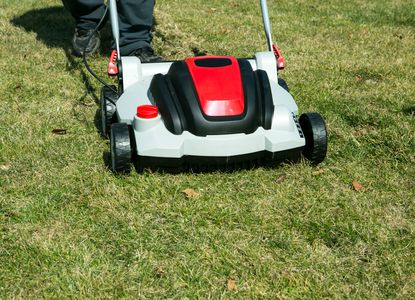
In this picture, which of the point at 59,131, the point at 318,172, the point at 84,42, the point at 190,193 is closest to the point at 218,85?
the point at 190,193

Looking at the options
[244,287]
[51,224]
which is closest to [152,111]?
[51,224]

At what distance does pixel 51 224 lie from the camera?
1.98 metres

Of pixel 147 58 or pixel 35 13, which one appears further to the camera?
pixel 35 13

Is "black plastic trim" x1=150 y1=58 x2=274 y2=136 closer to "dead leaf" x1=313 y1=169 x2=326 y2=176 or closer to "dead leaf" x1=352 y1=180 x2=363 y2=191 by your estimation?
"dead leaf" x1=313 y1=169 x2=326 y2=176

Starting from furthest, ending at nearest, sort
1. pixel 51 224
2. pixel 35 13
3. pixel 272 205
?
1. pixel 35 13
2. pixel 272 205
3. pixel 51 224

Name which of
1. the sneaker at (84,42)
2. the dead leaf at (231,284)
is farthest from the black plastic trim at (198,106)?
the sneaker at (84,42)

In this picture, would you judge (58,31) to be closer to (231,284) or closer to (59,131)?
(59,131)

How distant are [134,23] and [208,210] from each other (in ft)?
5.62

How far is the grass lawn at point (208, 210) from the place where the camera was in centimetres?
170

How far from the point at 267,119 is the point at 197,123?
288 mm

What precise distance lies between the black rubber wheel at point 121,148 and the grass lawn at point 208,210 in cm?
8

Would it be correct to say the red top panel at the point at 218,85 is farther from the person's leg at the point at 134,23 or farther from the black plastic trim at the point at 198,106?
the person's leg at the point at 134,23

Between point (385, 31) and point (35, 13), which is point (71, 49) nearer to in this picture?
point (35, 13)

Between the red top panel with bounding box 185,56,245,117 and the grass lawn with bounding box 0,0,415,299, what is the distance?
327 millimetres
